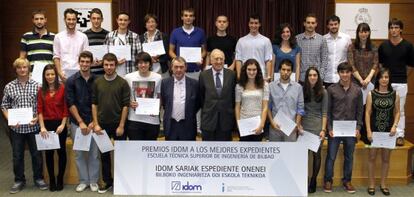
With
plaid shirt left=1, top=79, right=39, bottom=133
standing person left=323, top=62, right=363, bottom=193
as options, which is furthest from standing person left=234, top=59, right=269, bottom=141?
plaid shirt left=1, top=79, right=39, bottom=133

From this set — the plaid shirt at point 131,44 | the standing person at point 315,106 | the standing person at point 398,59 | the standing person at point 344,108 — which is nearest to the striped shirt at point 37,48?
the plaid shirt at point 131,44

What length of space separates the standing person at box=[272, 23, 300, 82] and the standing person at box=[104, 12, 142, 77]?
1.82 meters

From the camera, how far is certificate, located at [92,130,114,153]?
594cm

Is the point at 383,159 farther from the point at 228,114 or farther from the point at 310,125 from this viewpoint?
the point at 228,114

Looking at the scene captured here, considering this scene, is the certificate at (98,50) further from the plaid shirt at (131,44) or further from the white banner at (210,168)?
the white banner at (210,168)

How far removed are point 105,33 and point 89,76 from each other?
3.24 feet

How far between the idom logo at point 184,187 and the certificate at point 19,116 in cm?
186

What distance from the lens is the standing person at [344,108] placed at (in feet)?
19.5

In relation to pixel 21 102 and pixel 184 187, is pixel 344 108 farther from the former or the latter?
pixel 21 102

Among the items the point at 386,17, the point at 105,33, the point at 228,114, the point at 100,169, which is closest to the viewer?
the point at 228,114

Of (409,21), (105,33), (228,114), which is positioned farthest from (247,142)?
(409,21)

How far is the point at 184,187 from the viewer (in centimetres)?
589

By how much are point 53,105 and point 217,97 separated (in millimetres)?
1937

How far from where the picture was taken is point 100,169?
634 centimetres
